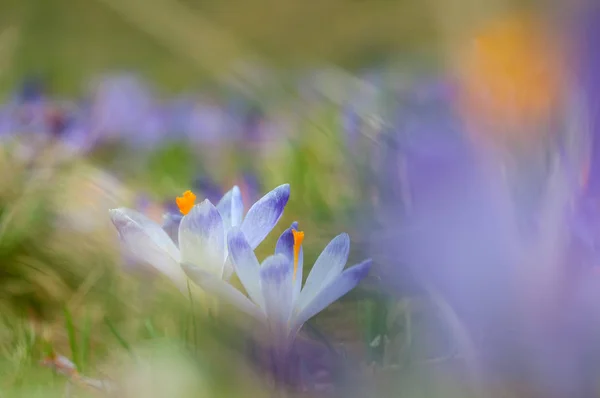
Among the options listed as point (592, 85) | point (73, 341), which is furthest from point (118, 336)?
point (592, 85)

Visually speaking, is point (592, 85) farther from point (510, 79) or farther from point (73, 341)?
point (73, 341)

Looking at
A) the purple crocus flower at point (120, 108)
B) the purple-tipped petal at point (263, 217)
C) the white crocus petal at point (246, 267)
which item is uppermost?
the purple crocus flower at point (120, 108)

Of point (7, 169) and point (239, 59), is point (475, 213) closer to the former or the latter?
point (7, 169)

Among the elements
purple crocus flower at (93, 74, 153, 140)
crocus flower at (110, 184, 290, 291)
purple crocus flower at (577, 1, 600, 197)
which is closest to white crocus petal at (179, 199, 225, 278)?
crocus flower at (110, 184, 290, 291)

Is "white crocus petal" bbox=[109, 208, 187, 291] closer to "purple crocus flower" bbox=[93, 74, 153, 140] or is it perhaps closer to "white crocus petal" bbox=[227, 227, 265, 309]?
"white crocus petal" bbox=[227, 227, 265, 309]

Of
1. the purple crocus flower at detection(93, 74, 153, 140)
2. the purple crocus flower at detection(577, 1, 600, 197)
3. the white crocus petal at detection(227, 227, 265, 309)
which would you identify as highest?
the purple crocus flower at detection(93, 74, 153, 140)

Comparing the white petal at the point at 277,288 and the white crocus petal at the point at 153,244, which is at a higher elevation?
the white crocus petal at the point at 153,244

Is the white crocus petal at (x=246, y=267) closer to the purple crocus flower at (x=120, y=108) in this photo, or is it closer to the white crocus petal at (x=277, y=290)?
the white crocus petal at (x=277, y=290)

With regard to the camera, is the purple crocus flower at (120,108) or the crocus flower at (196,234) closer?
the crocus flower at (196,234)

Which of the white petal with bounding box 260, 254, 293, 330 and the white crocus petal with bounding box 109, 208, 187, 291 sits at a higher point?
the white crocus petal with bounding box 109, 208, 187, 291

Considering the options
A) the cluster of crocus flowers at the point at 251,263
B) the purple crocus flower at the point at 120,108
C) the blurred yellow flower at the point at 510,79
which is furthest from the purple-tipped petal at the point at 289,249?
the purple crocus flower at the point at 120,108
